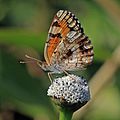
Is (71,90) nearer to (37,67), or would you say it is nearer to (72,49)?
(72,49)

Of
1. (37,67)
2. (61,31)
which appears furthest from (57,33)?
(37,67)

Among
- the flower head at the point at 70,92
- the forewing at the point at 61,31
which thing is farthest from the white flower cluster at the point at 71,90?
the forewing at the point at 61,31

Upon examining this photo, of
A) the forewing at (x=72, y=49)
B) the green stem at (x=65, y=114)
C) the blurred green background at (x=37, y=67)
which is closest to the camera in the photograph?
the green stem at (x=65, y=114)

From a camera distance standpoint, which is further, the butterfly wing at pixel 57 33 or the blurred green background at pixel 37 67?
the blurred green background at pixel 37 67

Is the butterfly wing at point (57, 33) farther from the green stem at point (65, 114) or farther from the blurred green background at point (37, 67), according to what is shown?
the blurred green background at point (37, 67)

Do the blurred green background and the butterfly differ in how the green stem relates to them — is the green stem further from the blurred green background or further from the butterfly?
the blurred green background

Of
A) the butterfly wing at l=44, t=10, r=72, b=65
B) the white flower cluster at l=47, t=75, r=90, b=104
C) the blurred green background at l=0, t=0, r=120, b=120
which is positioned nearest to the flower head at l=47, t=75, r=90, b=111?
the white flower cluster at l=47, t=75, r=90, b=104

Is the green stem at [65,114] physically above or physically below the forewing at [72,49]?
below
